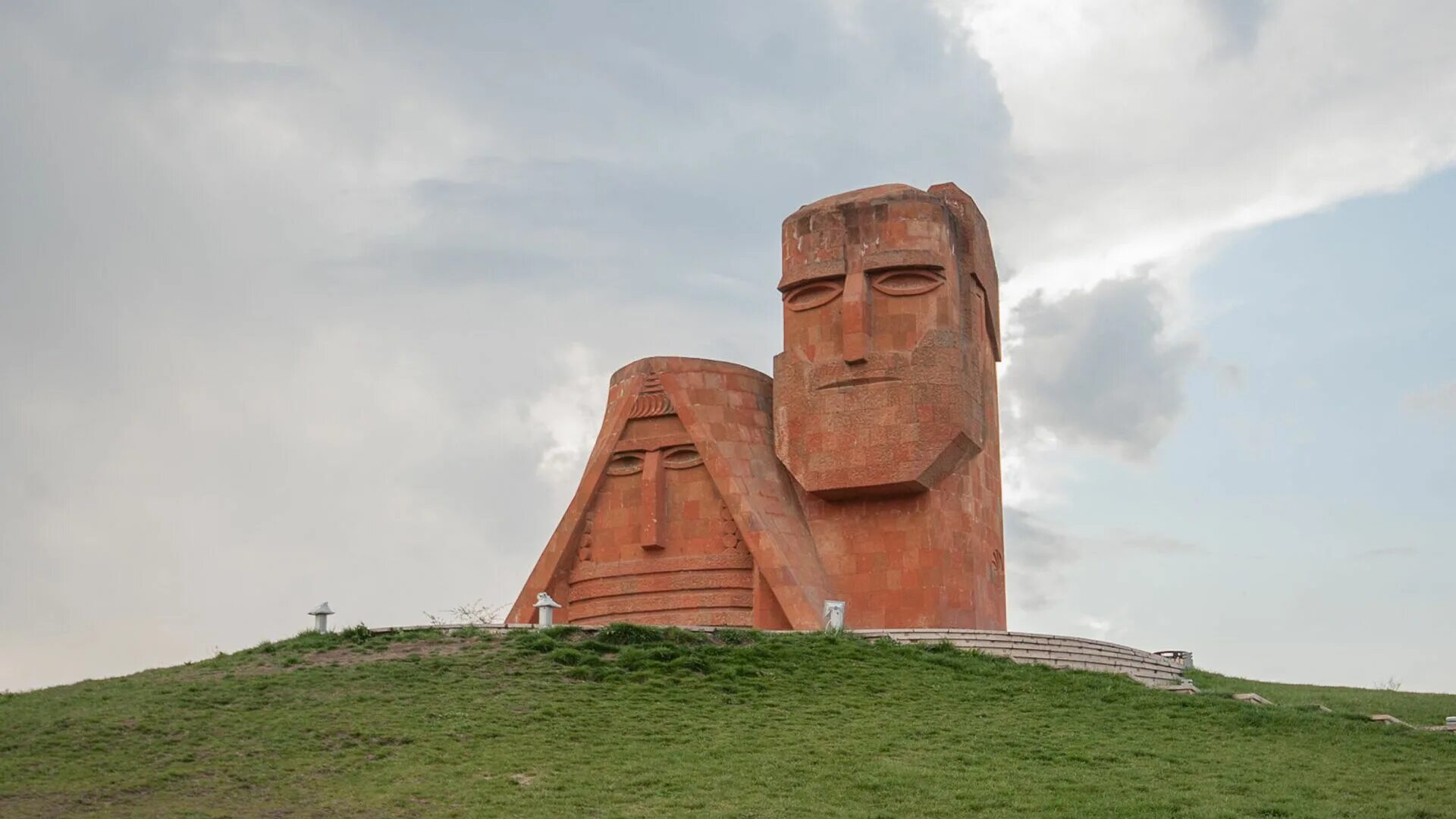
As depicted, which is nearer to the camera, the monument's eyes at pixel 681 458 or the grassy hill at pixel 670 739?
the grassy hill at pixel 670 739

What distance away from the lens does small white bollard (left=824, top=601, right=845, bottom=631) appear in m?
22.7

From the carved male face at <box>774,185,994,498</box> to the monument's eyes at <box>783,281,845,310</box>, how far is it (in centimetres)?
2

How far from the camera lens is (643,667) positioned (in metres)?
19.8

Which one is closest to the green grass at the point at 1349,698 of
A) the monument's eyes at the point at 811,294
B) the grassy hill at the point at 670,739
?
the grassy hill at the point at 670,739

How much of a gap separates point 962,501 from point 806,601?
9.41 feet

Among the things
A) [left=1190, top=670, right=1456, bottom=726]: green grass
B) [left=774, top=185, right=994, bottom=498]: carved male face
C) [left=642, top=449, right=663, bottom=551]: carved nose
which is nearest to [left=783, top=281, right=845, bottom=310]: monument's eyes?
[left=774, top=185, right=994, bottom=498]: carved male face

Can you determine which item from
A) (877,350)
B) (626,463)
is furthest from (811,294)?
(626,463)

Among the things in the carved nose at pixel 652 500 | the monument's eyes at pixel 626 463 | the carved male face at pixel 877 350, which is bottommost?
the carved nose at pixel 652 500

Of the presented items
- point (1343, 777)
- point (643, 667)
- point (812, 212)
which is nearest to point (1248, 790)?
point (1343, 777)

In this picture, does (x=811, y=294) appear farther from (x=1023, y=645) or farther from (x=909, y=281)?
(x=1023, y=645)

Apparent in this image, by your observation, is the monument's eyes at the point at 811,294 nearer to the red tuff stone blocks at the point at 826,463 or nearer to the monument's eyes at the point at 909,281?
the red tuff stone blocks at the point at 826,463

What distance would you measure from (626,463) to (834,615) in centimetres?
487

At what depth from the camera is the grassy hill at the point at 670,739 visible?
15031mm

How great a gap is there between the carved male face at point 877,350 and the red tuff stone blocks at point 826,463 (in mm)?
25
